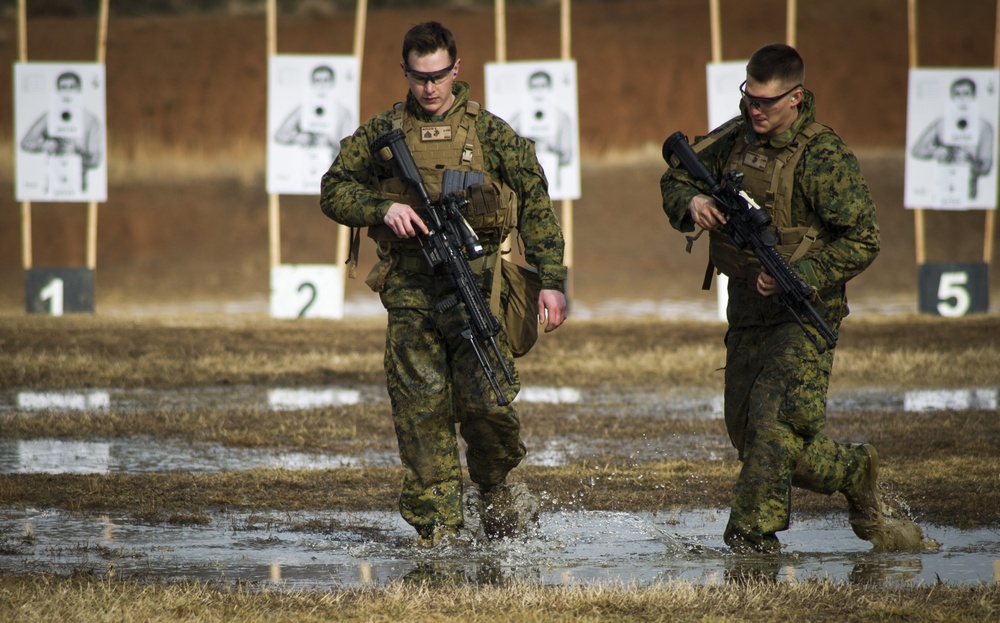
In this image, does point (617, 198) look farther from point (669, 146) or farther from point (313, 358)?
A: point (669, 146)

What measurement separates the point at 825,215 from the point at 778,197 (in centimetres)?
20

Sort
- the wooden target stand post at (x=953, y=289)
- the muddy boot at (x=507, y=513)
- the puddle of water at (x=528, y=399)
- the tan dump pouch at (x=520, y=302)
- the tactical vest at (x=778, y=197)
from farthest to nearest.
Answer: the wooden target stand post at (x=953, y=289)
the puddle of water at (x=528, y=399)
the muddy boot at (x=507, y=513)
the tan dump pouch at (x=520, y=302)
the tactical vest at (x=778, y=197)

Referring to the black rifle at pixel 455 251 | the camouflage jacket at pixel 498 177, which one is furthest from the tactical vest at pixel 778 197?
the black rifle at pixel 455 251

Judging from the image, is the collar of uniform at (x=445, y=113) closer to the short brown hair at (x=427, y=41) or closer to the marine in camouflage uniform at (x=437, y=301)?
the marine in camouflage uniform at (x=437, y=301)

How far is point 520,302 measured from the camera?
6055 millimetres

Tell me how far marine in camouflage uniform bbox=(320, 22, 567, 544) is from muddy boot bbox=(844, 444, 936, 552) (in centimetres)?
145

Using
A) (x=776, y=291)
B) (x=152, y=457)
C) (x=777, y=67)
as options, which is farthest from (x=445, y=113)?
(x=152, y=457)

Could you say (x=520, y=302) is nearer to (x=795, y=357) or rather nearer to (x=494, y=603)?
(x=795, y=357)

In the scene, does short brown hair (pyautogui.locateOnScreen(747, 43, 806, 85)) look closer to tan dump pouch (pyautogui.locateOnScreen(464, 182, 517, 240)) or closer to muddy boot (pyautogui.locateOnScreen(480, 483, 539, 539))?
tan dump pouch (pyautogui.locateOnScreen(464, 182, 517, 240))

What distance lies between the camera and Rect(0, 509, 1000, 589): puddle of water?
5.42 m

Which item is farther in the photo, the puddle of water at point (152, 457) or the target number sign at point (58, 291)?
the target number sign at point (58, 291)

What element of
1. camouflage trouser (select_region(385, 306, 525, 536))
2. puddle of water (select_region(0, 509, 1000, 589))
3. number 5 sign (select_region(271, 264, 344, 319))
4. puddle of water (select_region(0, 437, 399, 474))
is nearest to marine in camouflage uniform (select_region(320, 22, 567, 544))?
camouflage trouser (select_region(385, 306, 525, 536))

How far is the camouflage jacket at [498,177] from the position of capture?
19.5 feet

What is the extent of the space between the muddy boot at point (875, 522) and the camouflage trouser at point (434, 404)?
1485 millimetres
